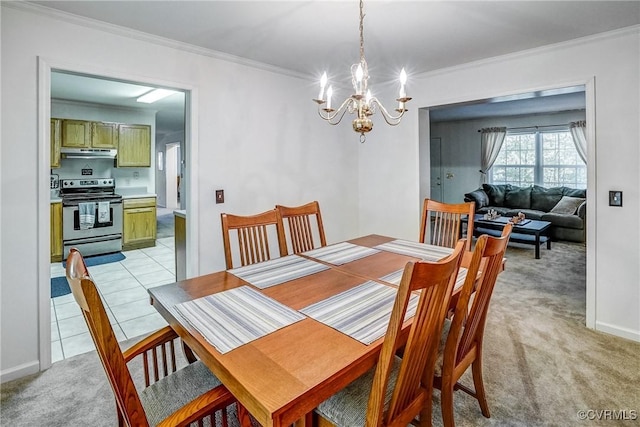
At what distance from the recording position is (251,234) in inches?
→ 87.4

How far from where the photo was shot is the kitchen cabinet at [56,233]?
4.64m

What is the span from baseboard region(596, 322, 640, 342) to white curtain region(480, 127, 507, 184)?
18.0 feet

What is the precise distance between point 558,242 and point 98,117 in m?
8.06

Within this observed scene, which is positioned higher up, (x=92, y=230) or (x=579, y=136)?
(x=579, y=136)

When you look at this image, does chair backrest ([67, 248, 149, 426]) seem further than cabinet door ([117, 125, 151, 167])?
No

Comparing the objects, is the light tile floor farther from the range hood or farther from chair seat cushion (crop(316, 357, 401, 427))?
chair seat cushion (crop(316, 357, 401, 427))

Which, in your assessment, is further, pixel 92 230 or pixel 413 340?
pixel 92 230

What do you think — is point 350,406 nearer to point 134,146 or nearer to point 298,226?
point 298,226

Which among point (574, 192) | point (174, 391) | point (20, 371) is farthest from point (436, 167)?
point (20, 371)

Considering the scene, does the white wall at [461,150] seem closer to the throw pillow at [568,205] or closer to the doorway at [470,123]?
the doorway at [470,123]

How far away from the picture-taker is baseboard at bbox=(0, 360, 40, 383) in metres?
2.04

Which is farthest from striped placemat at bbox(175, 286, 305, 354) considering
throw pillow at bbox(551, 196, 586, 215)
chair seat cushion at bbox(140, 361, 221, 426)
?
throw pillow at bbox(551, 196, 586, 215)

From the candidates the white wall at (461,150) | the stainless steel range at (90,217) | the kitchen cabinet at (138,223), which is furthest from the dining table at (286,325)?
the white wall at (461,150)

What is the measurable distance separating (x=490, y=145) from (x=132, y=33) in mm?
7271
